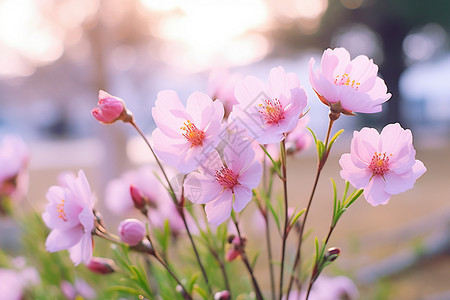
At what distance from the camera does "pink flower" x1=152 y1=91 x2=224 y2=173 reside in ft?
1.24

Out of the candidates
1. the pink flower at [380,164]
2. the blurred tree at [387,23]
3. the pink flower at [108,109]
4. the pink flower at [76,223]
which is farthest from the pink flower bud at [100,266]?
the blurred tree at [387,23]

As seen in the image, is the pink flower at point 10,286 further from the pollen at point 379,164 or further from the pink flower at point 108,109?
the pollen at point 379,164

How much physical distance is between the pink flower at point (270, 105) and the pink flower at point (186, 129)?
0.02m

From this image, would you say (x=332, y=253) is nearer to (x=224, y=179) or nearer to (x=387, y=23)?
(x=224, y=179)

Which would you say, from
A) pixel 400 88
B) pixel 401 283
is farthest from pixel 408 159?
pixel 400 88

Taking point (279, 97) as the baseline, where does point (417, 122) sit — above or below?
above

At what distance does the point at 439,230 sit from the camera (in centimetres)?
280

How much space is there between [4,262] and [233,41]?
23.2 feet

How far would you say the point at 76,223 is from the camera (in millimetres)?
427

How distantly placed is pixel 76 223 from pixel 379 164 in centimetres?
30

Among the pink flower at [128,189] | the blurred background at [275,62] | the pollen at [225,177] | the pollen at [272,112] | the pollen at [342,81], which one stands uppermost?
the blurred background at [275,62]

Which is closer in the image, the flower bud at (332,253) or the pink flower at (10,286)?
the flower bud at (332,253)

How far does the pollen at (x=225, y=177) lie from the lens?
0.39 m

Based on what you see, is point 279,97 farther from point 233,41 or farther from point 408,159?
point 233,41
